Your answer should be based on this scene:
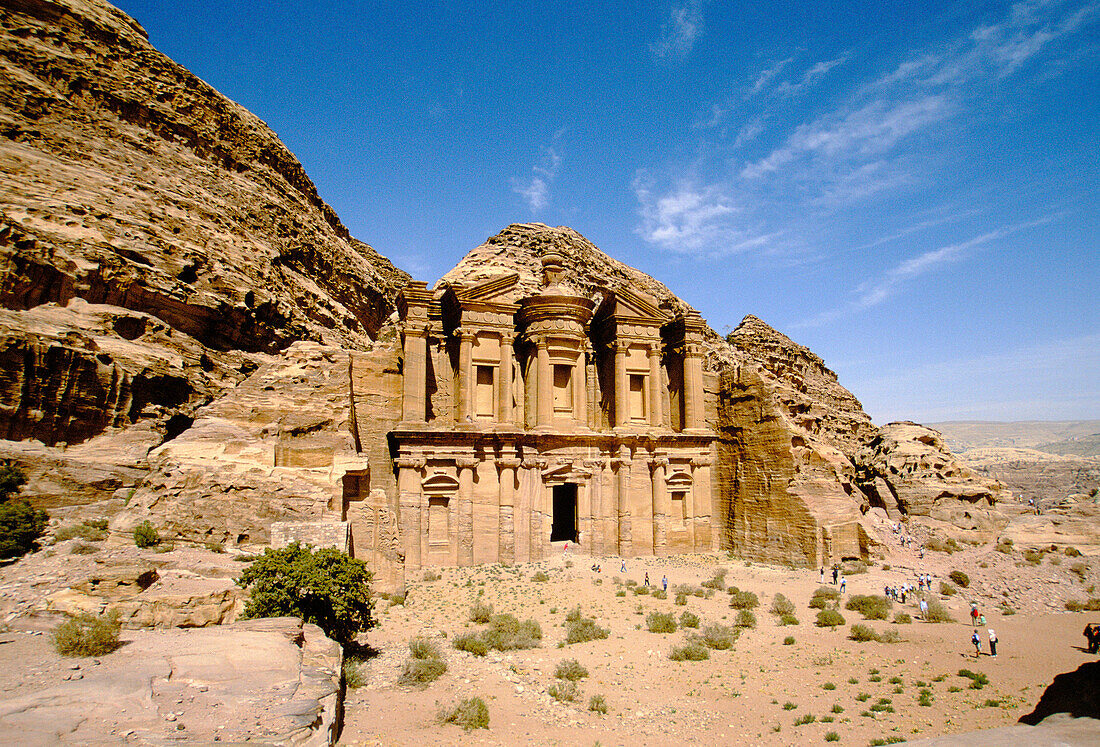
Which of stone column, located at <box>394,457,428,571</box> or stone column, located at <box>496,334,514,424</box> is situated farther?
stone column, located at <box>496,334,514,424</box>

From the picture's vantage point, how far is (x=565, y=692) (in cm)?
1288

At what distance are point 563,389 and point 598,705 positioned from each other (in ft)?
66.9

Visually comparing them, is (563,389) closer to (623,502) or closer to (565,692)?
(623,502)

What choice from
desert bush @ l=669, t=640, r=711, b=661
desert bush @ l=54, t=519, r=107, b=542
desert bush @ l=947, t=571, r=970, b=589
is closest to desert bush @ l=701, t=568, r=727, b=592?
desert bush @ l=669, t=640, r=711, b=661

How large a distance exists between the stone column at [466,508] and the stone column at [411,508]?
5.68 feet

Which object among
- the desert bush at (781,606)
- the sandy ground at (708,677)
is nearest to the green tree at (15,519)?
the sandy ground at (708,677)

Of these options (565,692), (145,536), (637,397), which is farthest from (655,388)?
(145,536)

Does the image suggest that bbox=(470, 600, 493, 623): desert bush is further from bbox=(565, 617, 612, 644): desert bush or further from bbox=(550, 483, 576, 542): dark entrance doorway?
bbox=(550, 483, 576, 542): dark entrance doorway

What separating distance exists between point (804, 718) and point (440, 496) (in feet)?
60.1

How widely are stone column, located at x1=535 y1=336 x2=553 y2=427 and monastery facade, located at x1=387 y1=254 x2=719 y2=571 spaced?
0.21ft

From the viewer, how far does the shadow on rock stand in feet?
16.3

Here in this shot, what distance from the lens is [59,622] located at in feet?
30.9

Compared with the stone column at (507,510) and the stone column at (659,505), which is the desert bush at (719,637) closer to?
the stone column at (507,510)

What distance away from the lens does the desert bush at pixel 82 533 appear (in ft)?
42.5
